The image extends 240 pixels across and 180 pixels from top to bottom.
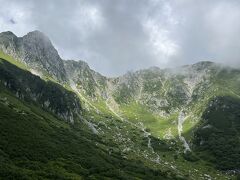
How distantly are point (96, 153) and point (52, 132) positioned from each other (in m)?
26.0

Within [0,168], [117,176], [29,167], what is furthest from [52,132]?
[0,168]

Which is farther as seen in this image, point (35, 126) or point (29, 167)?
point (35, 126)

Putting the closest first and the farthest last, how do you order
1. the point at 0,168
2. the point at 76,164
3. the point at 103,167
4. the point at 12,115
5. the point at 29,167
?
1. the point at 0,168
2. the point at 29,167
3. the point at 76,164
4. the point at 103,167
5. the point at 12,115

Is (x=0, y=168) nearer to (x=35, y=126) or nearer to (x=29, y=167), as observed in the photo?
(x=29, y=167)

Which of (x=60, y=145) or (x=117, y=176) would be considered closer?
(x=117, y=176)

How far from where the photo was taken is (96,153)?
19812 cm

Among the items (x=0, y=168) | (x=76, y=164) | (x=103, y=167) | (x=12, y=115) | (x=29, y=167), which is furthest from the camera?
(x=12, y=115)

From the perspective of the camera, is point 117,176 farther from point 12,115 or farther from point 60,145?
point 12,115

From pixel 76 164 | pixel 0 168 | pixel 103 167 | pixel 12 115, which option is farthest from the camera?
pixel 12 115

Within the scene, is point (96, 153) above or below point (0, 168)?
above

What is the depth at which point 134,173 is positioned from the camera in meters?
179

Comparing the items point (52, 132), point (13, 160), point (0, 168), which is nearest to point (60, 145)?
point (52, 132)

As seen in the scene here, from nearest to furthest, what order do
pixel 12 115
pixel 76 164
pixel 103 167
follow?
pixel 76 164
pixel 103 167
pixel 12 115

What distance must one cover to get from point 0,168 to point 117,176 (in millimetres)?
59980
